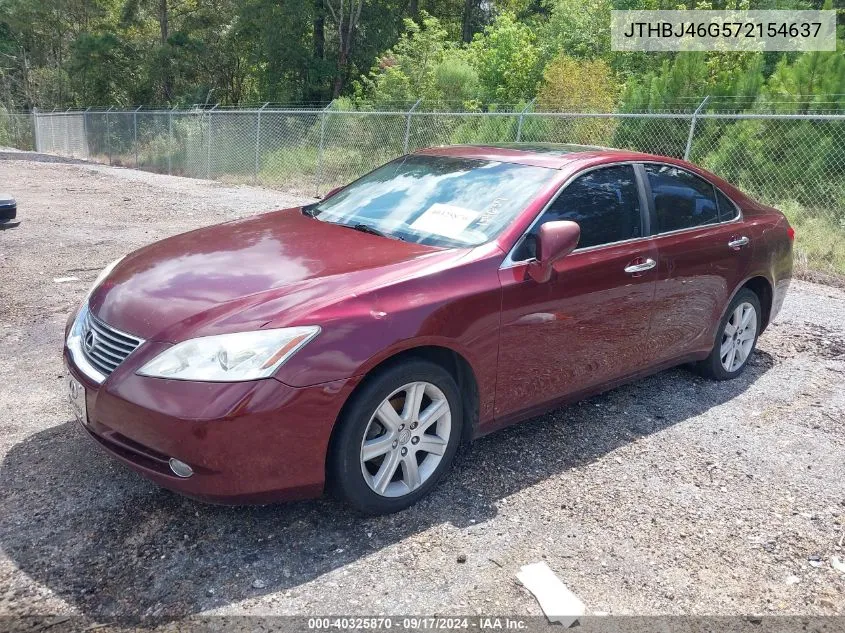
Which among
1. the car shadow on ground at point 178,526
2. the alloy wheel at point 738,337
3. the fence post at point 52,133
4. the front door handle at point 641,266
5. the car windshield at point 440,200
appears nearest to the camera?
the car shadow on ground at point 178,526

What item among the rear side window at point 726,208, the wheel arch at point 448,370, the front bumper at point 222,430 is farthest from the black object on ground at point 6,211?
the rear side window at point 726,208

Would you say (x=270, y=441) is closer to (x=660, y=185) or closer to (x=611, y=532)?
(x=611, y=532)

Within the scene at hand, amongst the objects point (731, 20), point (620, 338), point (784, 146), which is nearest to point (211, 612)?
point (620, 338)

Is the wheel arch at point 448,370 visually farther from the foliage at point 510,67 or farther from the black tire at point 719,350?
the foliage at point 510,67

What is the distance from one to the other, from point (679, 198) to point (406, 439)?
252 centimetres

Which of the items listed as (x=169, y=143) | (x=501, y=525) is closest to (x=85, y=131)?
(x=169, y=143)

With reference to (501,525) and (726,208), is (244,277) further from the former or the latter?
(726,208)

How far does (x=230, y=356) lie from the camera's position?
2684 millimetres

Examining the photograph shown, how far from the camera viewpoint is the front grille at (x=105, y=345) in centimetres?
288

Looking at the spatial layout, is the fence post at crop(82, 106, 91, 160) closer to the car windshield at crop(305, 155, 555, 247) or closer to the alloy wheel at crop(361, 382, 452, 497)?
the car windshield at crop(305, 155, 555, 247)

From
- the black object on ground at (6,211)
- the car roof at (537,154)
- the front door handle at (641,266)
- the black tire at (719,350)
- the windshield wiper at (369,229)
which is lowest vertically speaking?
the black tire at (719,350)

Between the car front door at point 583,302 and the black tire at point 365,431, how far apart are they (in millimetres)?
504

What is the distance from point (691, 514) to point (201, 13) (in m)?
37.3

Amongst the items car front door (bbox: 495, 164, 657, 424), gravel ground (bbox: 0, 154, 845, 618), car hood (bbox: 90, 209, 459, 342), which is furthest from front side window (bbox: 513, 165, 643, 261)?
gravel ground (bbox: 0, 154, 845, 618)
